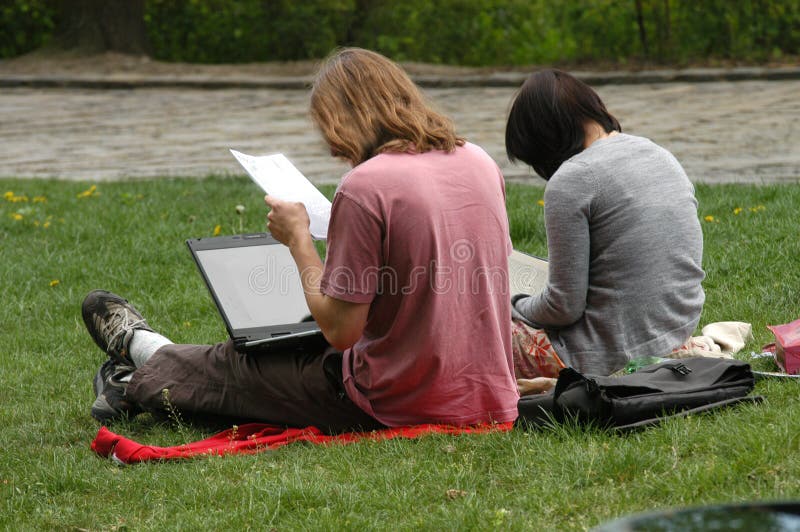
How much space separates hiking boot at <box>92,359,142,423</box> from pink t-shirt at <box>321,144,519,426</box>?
97cm

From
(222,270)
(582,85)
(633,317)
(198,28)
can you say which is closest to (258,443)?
(222,270)

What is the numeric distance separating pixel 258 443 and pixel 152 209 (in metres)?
4.21

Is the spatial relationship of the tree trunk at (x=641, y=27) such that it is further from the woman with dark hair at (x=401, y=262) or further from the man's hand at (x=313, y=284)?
the man's hand at (x=313, y=284)

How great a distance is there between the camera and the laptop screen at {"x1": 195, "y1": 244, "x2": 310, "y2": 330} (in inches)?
156

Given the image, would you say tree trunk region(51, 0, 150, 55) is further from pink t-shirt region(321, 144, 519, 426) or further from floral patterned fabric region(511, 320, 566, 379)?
pink t-shirt region(321, 144, 519, 426)

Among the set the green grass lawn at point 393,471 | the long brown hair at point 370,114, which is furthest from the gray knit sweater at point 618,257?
the long brown hair at point 370,114

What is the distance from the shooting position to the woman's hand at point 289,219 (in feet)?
11.0

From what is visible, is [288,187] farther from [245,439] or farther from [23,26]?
[23,26]

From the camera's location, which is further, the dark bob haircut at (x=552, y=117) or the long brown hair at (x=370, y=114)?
the dark bob haircut at (x=552, y=117)

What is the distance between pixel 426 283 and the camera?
10.9 feet

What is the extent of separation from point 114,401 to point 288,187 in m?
1.18

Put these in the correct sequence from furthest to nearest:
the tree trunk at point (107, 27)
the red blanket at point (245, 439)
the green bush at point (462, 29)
Answer: the tree trunk at point (107, 27)
the green bush at point (462, 29)
the red blanket at point (245, 439)

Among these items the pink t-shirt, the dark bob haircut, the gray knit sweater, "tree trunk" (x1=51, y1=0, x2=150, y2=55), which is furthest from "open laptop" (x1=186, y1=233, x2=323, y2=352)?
"tree trunk" (x1=51, y1=0, x2=150, y2=55)

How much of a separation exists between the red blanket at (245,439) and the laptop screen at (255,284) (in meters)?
0.37
